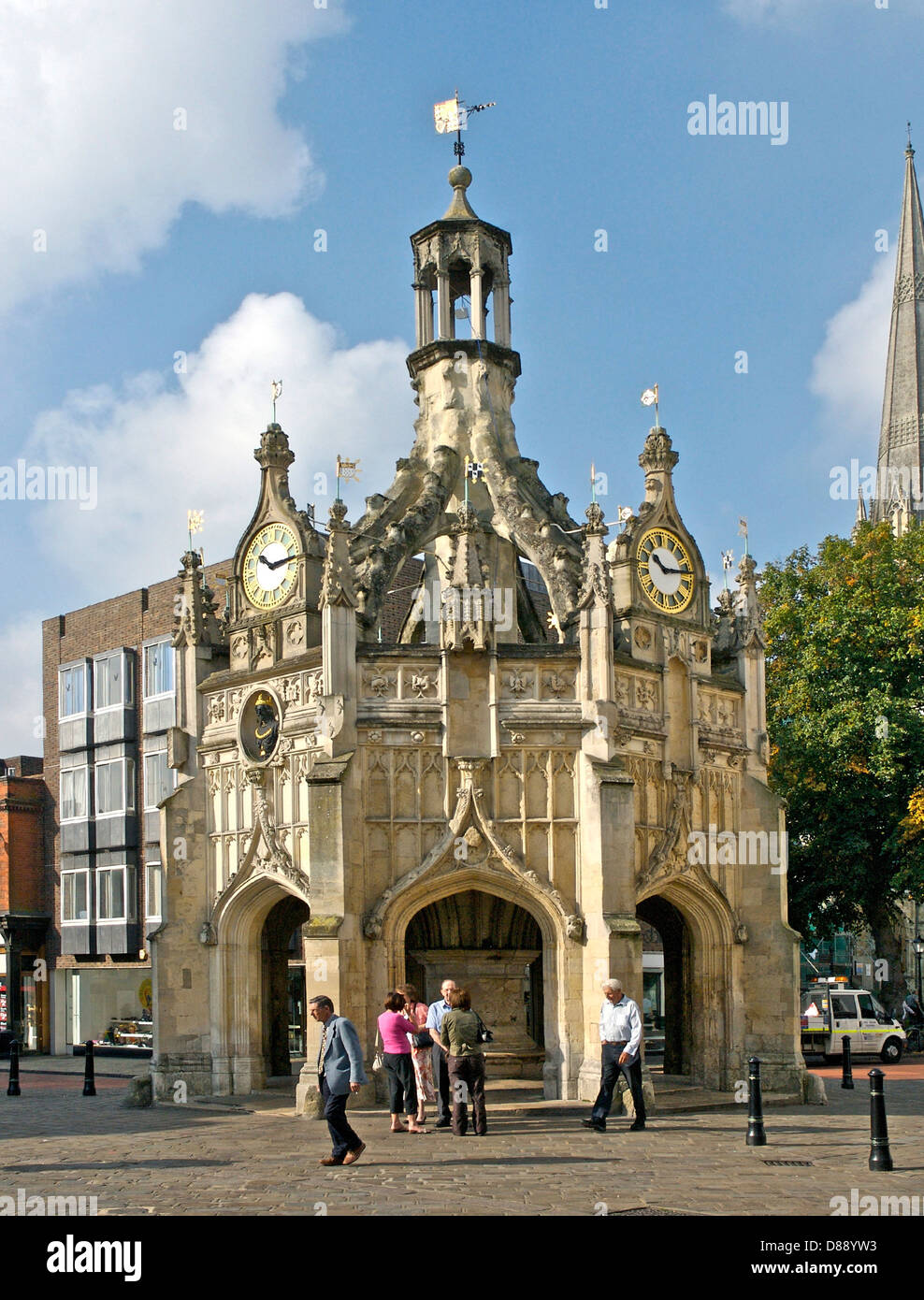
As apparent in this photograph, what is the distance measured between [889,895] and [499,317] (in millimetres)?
21650

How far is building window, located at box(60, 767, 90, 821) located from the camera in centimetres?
5066

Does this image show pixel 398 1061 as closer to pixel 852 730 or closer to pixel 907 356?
pixel 852 730

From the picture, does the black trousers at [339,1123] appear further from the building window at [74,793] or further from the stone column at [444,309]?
the building window at [74,793]

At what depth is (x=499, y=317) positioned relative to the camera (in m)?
26.6

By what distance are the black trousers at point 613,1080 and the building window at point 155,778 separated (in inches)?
1236

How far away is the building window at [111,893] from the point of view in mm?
48125

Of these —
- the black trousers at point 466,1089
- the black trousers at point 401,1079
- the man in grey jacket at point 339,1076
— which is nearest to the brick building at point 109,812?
the black trousers at point 401,1079

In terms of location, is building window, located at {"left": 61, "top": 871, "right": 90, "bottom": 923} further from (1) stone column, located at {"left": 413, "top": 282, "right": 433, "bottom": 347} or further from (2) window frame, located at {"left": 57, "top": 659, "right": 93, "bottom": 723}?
(1) stone column, located at {"left": 413, "top": 282, "right": 433, "bottom": 347}

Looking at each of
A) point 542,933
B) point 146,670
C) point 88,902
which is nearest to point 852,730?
point 542,933

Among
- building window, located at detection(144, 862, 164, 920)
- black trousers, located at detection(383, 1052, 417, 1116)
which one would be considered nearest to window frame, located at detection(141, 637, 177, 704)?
building window, located at detection(144, 862, 164, 920)

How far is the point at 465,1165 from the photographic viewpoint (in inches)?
572

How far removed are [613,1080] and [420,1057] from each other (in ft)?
9.20

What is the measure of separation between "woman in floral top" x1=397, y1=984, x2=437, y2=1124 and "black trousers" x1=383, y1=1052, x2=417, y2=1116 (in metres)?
0.09
